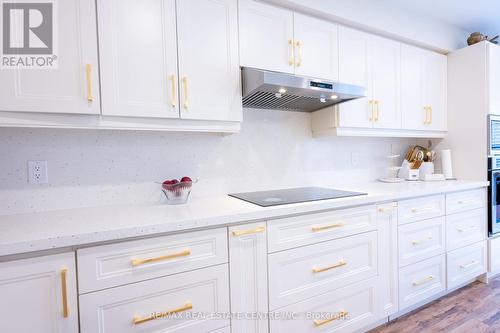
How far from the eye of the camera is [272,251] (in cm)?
122

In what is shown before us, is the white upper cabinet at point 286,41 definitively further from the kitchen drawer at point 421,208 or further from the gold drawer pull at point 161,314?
the gold drawer pull at point 161,314

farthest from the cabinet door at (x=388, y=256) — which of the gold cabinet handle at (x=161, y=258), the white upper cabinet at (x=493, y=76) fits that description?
the white upper cabinet at (x=493, y=76)

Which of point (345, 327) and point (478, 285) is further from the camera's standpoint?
point (478, 285)

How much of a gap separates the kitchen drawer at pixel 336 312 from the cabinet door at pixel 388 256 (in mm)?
92

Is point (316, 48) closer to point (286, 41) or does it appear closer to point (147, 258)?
point (286, 41)

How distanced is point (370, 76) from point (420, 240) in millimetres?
1287

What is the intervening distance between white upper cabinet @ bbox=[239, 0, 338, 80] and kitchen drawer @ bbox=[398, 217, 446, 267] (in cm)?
120

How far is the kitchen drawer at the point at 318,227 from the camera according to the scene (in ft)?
4.07

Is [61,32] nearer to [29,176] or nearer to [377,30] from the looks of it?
[29,176]

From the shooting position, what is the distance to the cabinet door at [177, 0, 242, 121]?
132cm

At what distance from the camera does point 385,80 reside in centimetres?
205

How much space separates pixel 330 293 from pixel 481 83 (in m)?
2.31

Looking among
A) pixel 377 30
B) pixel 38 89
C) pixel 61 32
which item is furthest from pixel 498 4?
Result: pixel 38 89

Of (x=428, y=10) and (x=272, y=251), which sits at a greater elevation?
(x=428, y=10)
